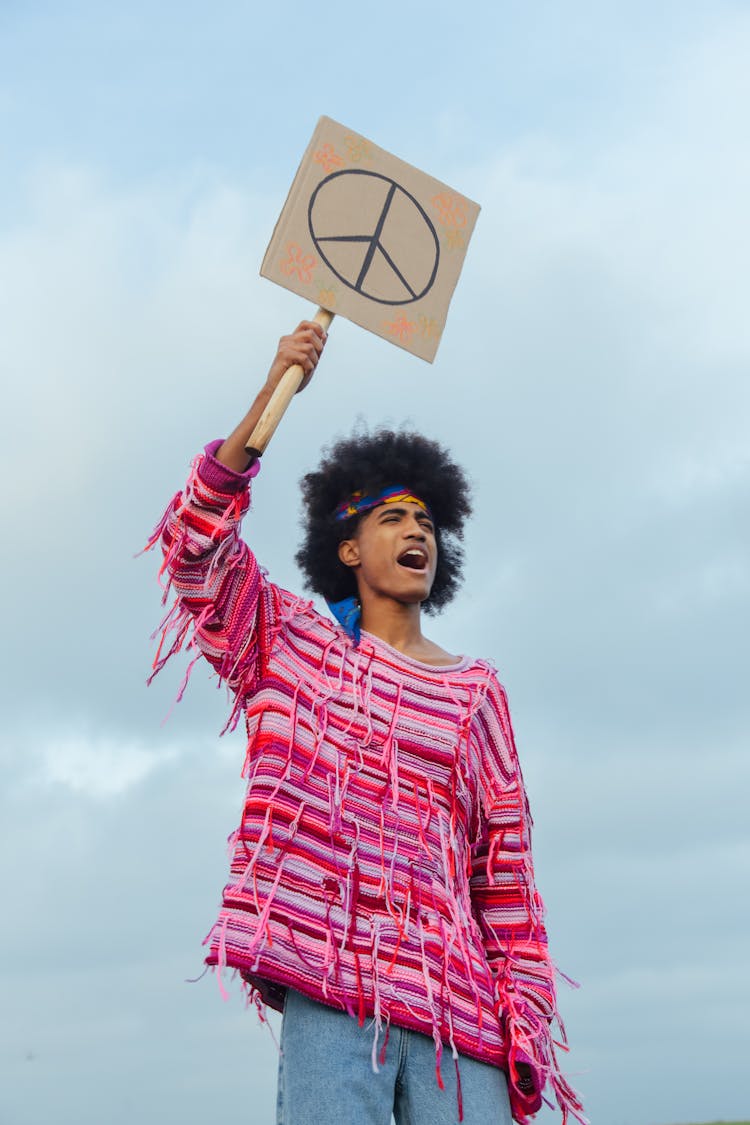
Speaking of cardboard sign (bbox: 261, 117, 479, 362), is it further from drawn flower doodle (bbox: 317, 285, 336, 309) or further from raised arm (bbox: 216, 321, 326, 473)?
raised arm (bbox: 216, 321, 326, 473)

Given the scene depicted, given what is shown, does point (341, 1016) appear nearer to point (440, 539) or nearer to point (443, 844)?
point (443, 844)

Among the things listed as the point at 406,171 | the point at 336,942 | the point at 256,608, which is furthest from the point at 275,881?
the point at 406,171

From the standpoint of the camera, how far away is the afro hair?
3809mm

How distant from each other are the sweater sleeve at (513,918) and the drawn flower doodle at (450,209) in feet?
4.18

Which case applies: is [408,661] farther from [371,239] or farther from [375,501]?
[371,239]

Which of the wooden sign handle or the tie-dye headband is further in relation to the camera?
the tie-dye headband

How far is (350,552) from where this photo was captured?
12.1 feet

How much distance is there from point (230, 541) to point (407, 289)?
0.88 meters

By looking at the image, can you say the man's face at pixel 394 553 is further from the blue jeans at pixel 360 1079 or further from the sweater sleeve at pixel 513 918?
the blue jeans at pixel 360 1079

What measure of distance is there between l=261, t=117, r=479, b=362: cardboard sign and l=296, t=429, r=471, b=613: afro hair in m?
0.41

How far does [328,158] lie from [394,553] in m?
1.04

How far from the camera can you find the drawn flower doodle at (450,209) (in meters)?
3.69

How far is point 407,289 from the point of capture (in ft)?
11.8

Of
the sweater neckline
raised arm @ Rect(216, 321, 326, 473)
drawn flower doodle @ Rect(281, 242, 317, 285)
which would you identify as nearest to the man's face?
the sweater neckline
